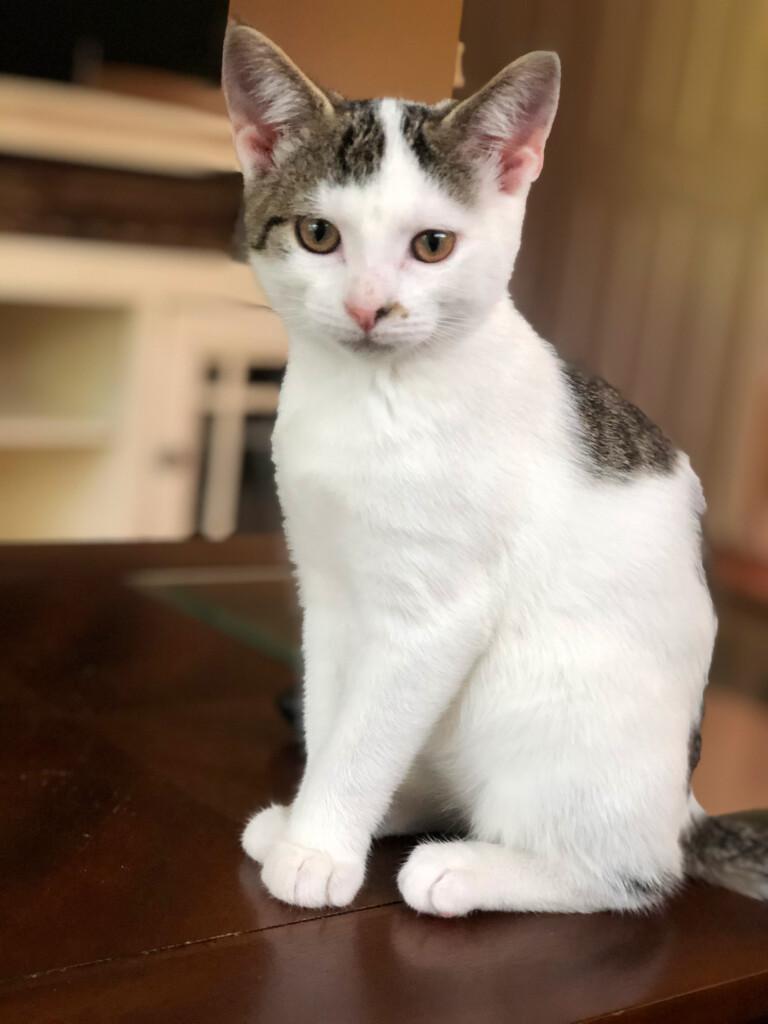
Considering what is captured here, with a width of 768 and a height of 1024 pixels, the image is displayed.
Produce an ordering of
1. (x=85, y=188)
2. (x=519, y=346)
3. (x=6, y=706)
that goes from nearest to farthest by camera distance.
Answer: (x=519, y=346) < (x=6, y=706) < (x=85, y=188)

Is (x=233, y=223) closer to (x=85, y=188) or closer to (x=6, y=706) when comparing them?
(x=85, y=188)

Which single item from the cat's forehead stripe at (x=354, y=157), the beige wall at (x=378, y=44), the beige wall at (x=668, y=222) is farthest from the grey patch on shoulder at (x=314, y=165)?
the beige wall at (x=668, y=222)

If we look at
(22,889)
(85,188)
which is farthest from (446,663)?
(85,188)

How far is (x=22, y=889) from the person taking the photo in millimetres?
810

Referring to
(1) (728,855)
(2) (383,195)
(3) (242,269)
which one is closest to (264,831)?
(1) (728,855)

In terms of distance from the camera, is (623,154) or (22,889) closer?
(22,889)

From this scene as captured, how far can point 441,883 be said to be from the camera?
0.83 meters

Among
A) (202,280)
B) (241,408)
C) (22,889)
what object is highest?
(202,280)

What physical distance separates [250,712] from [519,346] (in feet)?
1.82

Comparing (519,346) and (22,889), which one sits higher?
(519,346)

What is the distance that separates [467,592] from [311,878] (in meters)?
0.23

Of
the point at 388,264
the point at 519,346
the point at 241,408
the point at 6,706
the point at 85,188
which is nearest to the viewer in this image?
the point at 388,264

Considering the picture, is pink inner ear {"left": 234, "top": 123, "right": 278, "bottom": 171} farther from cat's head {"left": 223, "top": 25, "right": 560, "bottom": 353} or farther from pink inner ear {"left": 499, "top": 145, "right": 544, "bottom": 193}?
pink inner ear {"left": 499, "top": 145, "right": 544, "bottom": 193}

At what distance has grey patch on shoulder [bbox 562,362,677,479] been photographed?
874mm
